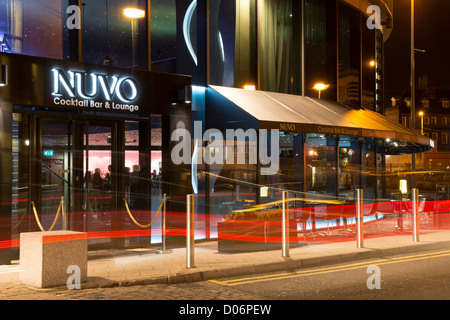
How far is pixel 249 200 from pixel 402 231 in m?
4.62

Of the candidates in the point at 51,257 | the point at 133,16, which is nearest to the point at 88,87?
the point at 133,16

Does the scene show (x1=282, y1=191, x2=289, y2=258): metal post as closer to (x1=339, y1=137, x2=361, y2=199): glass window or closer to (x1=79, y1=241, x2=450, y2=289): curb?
(x1=79, y1=241, x2=450, y2=289): curb

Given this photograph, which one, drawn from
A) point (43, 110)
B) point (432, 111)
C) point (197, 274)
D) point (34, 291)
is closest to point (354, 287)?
point (197, 274)


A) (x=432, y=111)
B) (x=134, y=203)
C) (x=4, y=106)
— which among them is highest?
(x=432, y=111)

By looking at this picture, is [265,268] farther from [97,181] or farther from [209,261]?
[97,181]

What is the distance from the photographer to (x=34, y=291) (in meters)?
7.87

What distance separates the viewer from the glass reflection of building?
12.4m

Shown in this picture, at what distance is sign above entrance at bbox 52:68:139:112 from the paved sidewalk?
3.24 meters

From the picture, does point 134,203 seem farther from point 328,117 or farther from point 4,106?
A: point 328,117

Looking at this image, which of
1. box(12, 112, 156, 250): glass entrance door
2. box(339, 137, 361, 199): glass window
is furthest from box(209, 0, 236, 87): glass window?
box(339, 137, 361, 199): glass window

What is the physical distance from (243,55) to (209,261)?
7633mm

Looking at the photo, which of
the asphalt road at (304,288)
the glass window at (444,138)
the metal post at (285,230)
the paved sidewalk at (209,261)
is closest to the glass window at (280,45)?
the paved sidewalk at (209,261)

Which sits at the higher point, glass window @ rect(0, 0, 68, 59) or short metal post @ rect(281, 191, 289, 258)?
glass window @ rect(0, 0, 68, 59)
